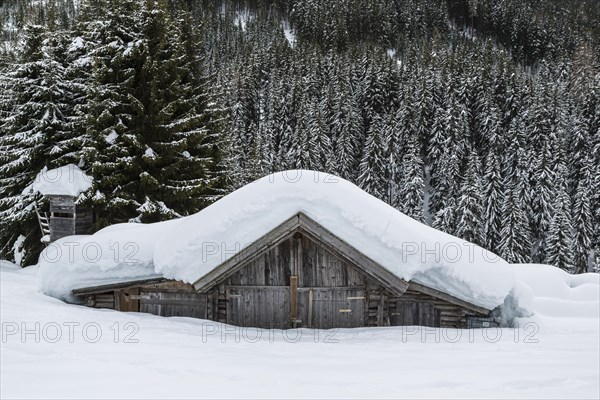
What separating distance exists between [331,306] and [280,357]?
10.9 feet

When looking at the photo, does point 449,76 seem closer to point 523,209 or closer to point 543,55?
point 523,209

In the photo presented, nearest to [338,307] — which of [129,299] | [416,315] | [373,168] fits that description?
[416,315]

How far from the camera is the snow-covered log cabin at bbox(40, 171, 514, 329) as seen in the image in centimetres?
1075

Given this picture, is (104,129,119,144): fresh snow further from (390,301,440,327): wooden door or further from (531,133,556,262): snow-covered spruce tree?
(531,133,556,262): snow-covered spruce tree

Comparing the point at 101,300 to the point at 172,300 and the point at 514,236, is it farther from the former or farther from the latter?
the point at 514,236

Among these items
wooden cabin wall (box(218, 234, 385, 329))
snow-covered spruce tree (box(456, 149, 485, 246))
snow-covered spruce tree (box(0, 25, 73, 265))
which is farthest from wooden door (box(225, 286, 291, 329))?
snow-covered spruce tree (box(456, 149, 485, 246))

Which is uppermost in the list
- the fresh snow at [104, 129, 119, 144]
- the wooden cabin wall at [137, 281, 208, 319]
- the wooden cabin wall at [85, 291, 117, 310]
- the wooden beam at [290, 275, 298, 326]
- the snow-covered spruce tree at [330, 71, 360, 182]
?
the fresh snow at [104, 129, 119, 144]

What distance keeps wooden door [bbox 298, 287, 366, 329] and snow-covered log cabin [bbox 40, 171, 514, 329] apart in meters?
0.02

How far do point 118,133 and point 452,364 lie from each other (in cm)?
1615

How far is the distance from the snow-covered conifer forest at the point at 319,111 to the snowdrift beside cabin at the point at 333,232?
7.77 meters

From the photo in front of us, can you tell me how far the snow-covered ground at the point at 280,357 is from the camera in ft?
19.9

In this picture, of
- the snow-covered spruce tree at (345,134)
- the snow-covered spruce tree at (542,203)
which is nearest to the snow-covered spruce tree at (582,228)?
the snow-covered spruce tree at (542,203)

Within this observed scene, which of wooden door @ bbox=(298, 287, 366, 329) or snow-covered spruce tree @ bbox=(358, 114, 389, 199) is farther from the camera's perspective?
snow-covered spruce tree @ bbox=(358, 114, 389, 199)

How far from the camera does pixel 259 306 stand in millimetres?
11352
